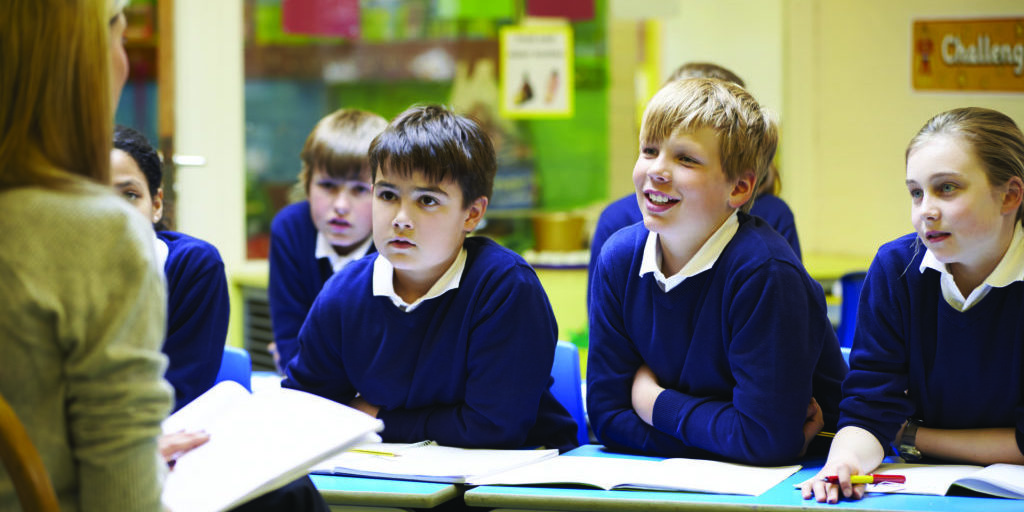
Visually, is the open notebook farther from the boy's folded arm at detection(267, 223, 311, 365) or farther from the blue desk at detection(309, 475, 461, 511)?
the boy's folded arm at detection(267, 223, 311, 365)

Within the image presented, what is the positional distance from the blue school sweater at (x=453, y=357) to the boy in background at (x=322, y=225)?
66 cm

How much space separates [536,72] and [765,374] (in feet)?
9.15

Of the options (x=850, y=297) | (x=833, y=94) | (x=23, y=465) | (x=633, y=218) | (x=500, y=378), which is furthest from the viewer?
(x=833, y=94)

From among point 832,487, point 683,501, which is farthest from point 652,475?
point 832,487

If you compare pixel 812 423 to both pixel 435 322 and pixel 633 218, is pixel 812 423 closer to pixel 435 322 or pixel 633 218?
pixel 435 322

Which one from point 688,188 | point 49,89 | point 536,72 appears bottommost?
point 688,188

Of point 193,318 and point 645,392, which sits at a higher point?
point 193,318

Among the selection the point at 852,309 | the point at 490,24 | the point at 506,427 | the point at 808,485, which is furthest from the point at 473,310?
the point at 490,24

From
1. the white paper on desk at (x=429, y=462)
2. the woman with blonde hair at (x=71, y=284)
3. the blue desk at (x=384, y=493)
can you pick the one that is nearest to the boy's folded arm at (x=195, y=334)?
the white paper on desk at (x=429, y=462)

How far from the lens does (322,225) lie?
276cm

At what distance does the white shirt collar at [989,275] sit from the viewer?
67.0 inches

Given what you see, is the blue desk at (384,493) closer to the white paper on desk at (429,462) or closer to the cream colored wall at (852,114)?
the white paper on desk at (429,462)

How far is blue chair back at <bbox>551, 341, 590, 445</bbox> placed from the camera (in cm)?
219

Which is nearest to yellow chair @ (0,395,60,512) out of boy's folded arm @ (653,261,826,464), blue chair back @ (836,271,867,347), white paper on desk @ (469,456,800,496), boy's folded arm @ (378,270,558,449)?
white paper on desk @ (469,456,800,496)
